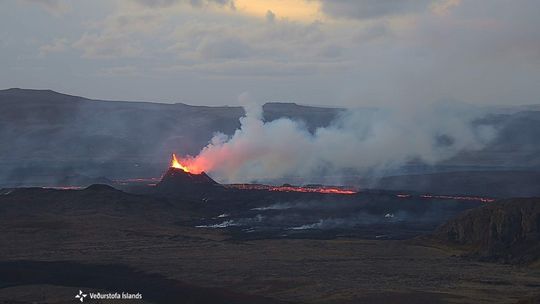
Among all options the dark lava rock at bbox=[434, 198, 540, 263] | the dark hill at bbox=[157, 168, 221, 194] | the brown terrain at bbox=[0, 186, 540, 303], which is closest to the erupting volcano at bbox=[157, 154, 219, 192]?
the dark hill at bbox=[157, 168, 221, 194]

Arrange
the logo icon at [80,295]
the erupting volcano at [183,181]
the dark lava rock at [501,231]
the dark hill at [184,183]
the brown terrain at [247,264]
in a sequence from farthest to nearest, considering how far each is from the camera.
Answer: the erupting volcano at [183,181] < the dark hill at [184,183] < the dark lava rock at [501,231] < the brown terrain at [247,264] < the logo icon at [80,295]

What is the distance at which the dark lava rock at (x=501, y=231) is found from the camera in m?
81.0

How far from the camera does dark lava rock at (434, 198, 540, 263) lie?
81000mm

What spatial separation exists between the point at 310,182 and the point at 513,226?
100931mm

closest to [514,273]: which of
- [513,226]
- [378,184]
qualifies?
[513,226]

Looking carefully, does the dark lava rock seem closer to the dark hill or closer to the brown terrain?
the brown terrain

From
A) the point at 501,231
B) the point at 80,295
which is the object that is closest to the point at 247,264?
the point at 80,295

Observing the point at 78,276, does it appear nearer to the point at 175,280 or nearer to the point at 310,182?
the point at 175,280

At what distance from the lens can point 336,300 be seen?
59875mm

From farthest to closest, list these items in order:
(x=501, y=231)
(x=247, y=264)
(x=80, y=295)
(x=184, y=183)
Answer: (x=184, y=183), (x=501, y=231), (x=247, y=264), (x=80, y=295)

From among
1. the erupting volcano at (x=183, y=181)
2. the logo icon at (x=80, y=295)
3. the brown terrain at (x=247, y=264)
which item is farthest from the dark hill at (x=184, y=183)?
the logo icon at (x=80, y=295)

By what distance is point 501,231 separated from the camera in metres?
85.0

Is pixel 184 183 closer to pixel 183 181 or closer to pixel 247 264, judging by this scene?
pixel 183 181

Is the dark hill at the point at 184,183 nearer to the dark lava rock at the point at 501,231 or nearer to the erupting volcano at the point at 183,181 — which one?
the erupting volcano at the point at 183,181
